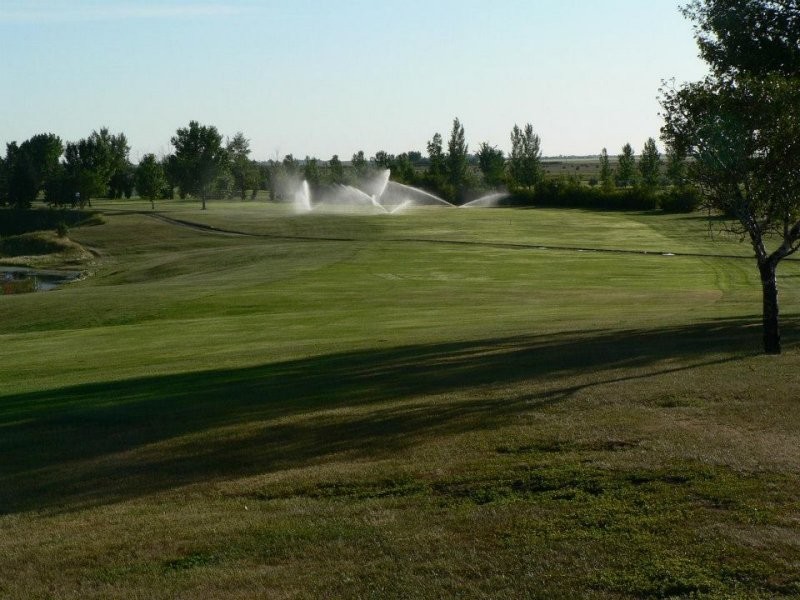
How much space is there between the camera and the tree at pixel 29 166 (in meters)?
141

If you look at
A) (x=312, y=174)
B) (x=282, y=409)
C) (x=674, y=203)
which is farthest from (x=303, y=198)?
(x=282, y=409)

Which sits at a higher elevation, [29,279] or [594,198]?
[594,198]

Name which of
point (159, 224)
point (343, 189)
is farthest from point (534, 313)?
point (343, 189)

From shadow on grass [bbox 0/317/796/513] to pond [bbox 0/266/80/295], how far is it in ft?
167

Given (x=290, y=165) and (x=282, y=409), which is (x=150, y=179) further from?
(x=282, y=409)

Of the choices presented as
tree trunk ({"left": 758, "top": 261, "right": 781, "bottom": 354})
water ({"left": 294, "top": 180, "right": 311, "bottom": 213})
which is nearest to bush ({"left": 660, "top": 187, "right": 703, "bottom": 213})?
water ({"left": 294, "top": 180, "right": 311, "bottom": 213})

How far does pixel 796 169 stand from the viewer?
2044cm

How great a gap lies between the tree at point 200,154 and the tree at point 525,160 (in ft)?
142

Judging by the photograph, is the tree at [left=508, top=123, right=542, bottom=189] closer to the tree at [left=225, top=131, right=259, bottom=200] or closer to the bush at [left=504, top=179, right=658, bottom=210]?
the bush at [left=504, top=179, right=658, bottom=210]

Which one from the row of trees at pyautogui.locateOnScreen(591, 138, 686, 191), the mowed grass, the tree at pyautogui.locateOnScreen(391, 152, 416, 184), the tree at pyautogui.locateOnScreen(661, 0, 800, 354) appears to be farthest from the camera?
the tree at pyautogui.locateOnScreen(391, 152, 416, 184)

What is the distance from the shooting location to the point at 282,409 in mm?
17984

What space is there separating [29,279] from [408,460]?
69242mm

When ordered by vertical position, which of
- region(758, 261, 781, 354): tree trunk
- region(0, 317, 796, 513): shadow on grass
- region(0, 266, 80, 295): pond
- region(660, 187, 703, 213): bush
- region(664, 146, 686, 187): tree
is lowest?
region(0, 266, 80, 295): pond

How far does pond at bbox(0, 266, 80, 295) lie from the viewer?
71000 millimetres
